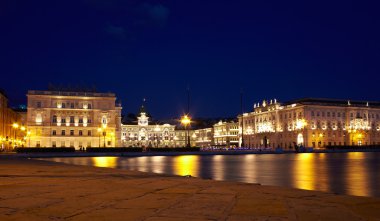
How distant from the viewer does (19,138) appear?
125812 mm

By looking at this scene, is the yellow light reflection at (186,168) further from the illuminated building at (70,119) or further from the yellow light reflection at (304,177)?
the illuminated building at (70,119)

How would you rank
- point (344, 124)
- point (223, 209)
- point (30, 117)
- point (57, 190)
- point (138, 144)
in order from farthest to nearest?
1. point (138, 144)
2. point (344, 124)
3. point (30, 117)
4. point (57, 190)
5. point (223, 209)

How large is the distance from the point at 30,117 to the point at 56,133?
22.8 ft

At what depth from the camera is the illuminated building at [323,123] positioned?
12056 cm

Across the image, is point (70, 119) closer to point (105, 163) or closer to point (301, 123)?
point (301, 123)

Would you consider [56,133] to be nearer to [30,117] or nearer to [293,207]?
[30,117]

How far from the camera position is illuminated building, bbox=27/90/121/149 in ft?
318

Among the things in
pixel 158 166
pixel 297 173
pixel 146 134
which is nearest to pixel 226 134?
pixel 146 134

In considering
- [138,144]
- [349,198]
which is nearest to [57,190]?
[349,198]

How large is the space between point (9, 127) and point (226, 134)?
302 ft

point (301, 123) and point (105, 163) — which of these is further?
point (301, 123)

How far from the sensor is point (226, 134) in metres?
171

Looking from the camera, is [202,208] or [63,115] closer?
[202,208]

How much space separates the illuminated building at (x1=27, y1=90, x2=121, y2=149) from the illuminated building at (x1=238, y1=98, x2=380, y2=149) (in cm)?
5218
